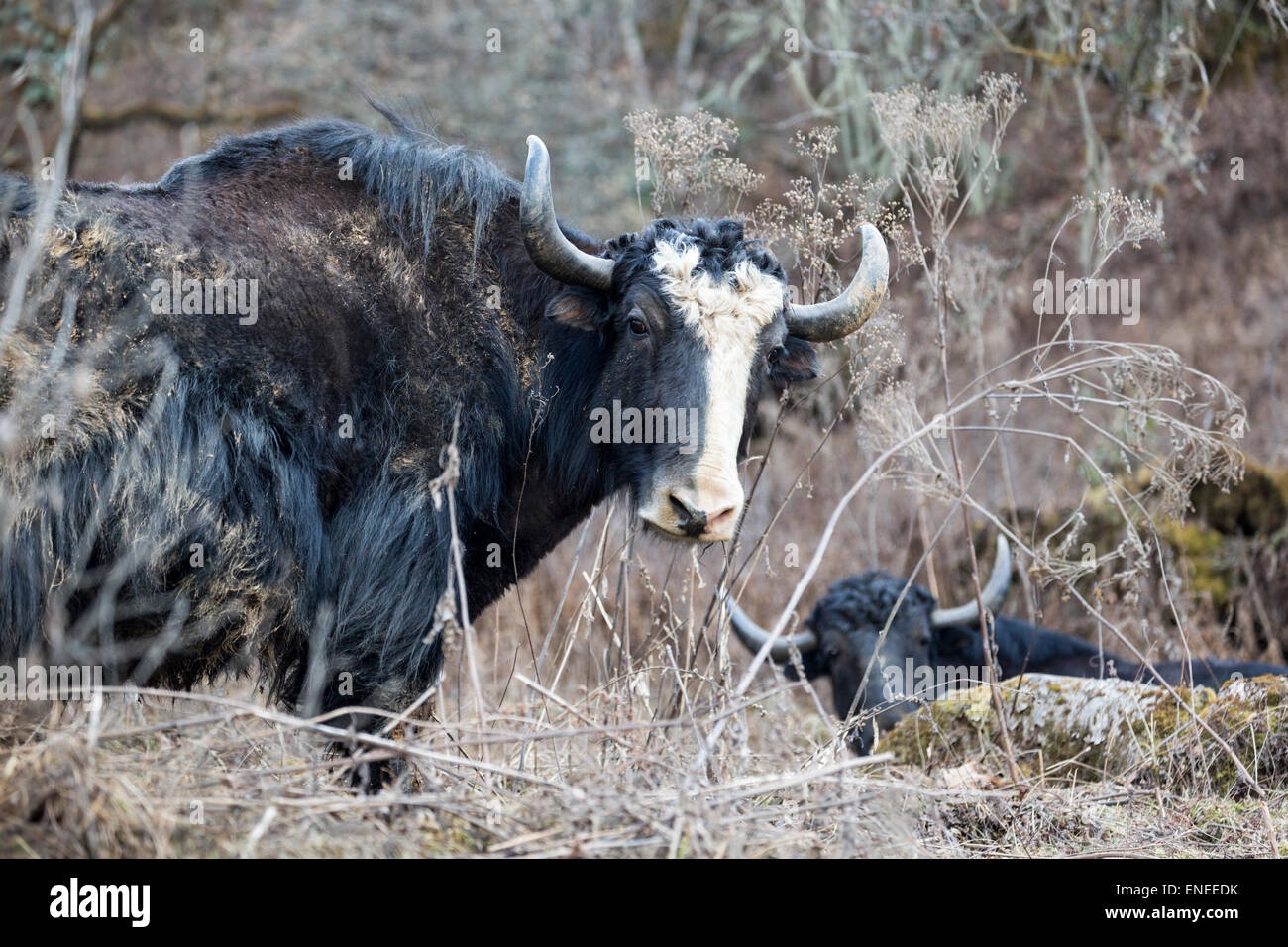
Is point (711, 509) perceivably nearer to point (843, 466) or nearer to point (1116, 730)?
point (1116, 730)

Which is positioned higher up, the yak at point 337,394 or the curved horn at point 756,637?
the yak at point 337,394

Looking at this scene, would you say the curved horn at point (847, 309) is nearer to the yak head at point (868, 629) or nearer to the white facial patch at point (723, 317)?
the white facial patch at point (723, 317)

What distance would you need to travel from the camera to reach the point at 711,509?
4285 millimetres

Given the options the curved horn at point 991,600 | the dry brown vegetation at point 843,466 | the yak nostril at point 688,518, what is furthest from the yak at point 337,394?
the curved horn at point 991,600

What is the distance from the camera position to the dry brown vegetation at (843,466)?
3412mm

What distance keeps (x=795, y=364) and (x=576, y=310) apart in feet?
3.54

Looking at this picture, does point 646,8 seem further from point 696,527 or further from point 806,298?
point 696,527

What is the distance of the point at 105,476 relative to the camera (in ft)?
13.4

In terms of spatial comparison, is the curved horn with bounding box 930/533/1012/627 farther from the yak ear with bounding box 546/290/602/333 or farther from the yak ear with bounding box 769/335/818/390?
the yak ear with bounding box 546/290/602/333

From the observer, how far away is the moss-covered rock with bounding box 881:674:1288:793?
16.2 feet

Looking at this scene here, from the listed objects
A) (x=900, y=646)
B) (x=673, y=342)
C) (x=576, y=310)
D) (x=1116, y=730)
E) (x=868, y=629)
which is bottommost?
(x=1116, y=730)

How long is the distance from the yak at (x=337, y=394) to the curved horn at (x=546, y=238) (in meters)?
0.01

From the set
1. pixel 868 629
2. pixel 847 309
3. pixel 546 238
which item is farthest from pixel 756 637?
pixel 546 238

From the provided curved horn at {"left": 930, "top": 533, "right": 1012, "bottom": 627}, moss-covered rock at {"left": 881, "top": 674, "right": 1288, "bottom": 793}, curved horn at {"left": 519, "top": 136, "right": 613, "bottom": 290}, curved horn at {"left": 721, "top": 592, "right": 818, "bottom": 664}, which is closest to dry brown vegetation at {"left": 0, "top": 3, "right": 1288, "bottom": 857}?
moss-covered rock at {"left": 881, "top": 674, "right": 1288, "bottom": 793}
